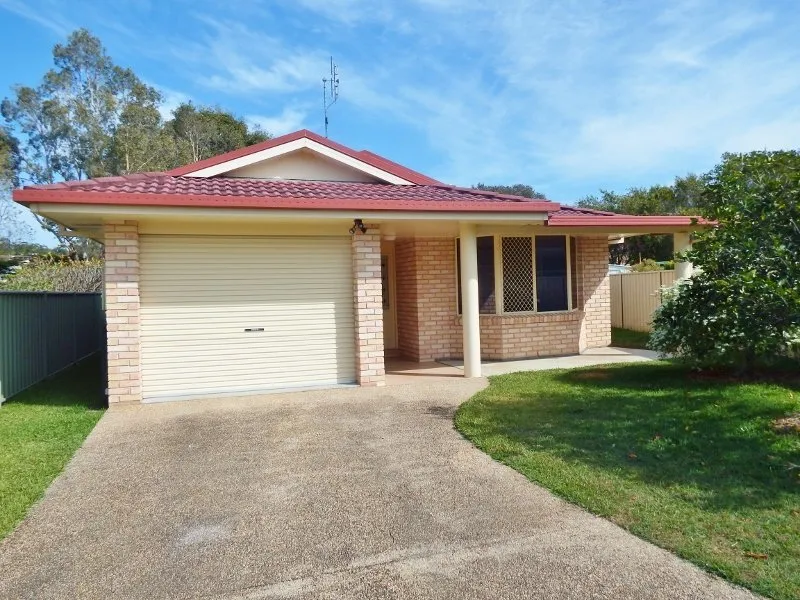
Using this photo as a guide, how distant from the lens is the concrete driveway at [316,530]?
319 centimetres

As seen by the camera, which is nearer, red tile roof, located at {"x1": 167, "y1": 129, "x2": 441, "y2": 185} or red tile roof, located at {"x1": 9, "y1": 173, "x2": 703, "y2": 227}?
red tile roof, located at {"x1": 9, "y1": 173, "x2": 703, "y2": 227}

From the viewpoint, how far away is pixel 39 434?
6.61 m

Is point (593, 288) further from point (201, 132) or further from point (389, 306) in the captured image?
point (201, 132)

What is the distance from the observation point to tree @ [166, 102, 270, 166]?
1383 inches

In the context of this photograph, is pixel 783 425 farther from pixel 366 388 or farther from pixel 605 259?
pixel 605 259

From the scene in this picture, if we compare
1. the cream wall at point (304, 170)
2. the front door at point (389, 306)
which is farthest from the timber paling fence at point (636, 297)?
the cream wall at point (304, 170)

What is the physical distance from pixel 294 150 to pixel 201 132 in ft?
95.3

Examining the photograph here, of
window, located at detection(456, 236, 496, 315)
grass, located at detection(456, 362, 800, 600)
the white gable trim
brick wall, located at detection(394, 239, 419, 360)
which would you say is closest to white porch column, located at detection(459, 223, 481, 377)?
grass, located at detection(456, 362, 800, 600)

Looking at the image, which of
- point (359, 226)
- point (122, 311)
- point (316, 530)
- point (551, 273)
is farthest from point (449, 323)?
point (316, 530)

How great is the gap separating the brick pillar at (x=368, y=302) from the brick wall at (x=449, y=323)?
8.81ft

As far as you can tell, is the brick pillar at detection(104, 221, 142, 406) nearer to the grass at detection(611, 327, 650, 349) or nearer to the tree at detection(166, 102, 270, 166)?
the grass at detection(611, 327, 650, 349)

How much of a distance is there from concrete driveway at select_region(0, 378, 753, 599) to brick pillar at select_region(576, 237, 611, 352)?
7.16 m

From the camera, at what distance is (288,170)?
10203 millimetres

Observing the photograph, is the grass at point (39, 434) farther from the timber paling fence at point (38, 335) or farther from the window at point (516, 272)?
the window at point (516, 272)
